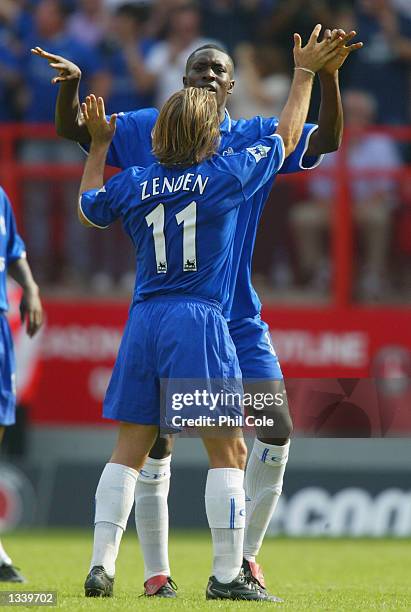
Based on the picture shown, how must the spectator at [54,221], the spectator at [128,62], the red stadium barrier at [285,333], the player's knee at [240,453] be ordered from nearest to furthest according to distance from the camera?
the player's knee at [240,453] → the red stadium barrier at [285,333] → the spectator at [54,221] → the spectator at [128,62]

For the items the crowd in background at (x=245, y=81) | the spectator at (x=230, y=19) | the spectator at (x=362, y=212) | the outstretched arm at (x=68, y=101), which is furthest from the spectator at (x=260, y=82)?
the outstretched arm at (x=68, y=101)

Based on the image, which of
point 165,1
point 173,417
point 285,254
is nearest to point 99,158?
point 173,417

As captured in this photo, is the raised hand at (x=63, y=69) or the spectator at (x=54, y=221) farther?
the spectator at (x=54, y=221)

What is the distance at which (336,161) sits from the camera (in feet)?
36.1

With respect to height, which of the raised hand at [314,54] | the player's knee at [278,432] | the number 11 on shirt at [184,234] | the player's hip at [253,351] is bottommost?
the player's knee at [278,432]

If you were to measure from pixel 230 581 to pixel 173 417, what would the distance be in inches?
28.4

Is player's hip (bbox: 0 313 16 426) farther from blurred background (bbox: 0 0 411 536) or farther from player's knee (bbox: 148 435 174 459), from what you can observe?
blurred background (bbox: 0 0 411 536)

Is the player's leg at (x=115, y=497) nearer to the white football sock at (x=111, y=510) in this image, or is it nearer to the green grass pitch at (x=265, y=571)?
the white football sock at (x=111, y=510)

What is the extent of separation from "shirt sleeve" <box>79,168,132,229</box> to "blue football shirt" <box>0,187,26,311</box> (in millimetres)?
1784

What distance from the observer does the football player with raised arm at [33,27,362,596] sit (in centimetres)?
564

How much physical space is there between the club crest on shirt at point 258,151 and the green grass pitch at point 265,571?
183cm

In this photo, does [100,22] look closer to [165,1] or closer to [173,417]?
[165,1]

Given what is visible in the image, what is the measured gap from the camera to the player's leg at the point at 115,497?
5215 mm

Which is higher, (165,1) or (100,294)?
(165,1)
